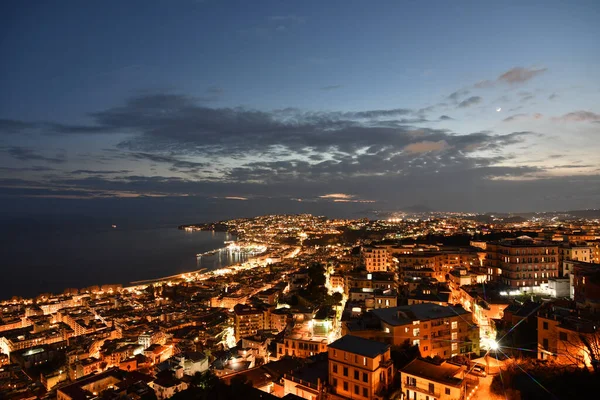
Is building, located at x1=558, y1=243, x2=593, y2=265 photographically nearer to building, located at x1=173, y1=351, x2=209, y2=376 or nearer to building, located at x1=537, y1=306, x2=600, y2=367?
building, located at x1=537, y1=306, x2=600, y2=367

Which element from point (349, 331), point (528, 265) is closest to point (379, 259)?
point (528, 265)

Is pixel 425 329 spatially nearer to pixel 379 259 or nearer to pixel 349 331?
pixel 349 331

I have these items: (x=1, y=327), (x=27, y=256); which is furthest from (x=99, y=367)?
(x=27, y=256)

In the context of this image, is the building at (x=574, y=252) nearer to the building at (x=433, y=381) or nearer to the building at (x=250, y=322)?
the building at (x=433, y=381)

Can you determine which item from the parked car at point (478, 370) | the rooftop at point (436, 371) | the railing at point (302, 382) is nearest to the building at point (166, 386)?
the railing at point (302, 382)

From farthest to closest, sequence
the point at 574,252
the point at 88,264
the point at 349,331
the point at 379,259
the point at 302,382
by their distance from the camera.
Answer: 1. the point at 88,264
2. the point at 379,259
3. the point at 574,252
4. the point at 349,331
5. the point at 302,382

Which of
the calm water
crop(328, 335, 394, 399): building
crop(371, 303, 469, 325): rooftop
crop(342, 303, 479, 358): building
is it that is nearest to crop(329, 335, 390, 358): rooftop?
crop(328, 335, 394, 399): building

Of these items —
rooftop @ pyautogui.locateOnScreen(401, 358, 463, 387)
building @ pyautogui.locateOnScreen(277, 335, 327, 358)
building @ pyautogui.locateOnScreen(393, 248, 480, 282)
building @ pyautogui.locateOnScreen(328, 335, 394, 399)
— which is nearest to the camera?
rooftop @ pyautogui.locateOnScreen(401, 358, 463, 387)
